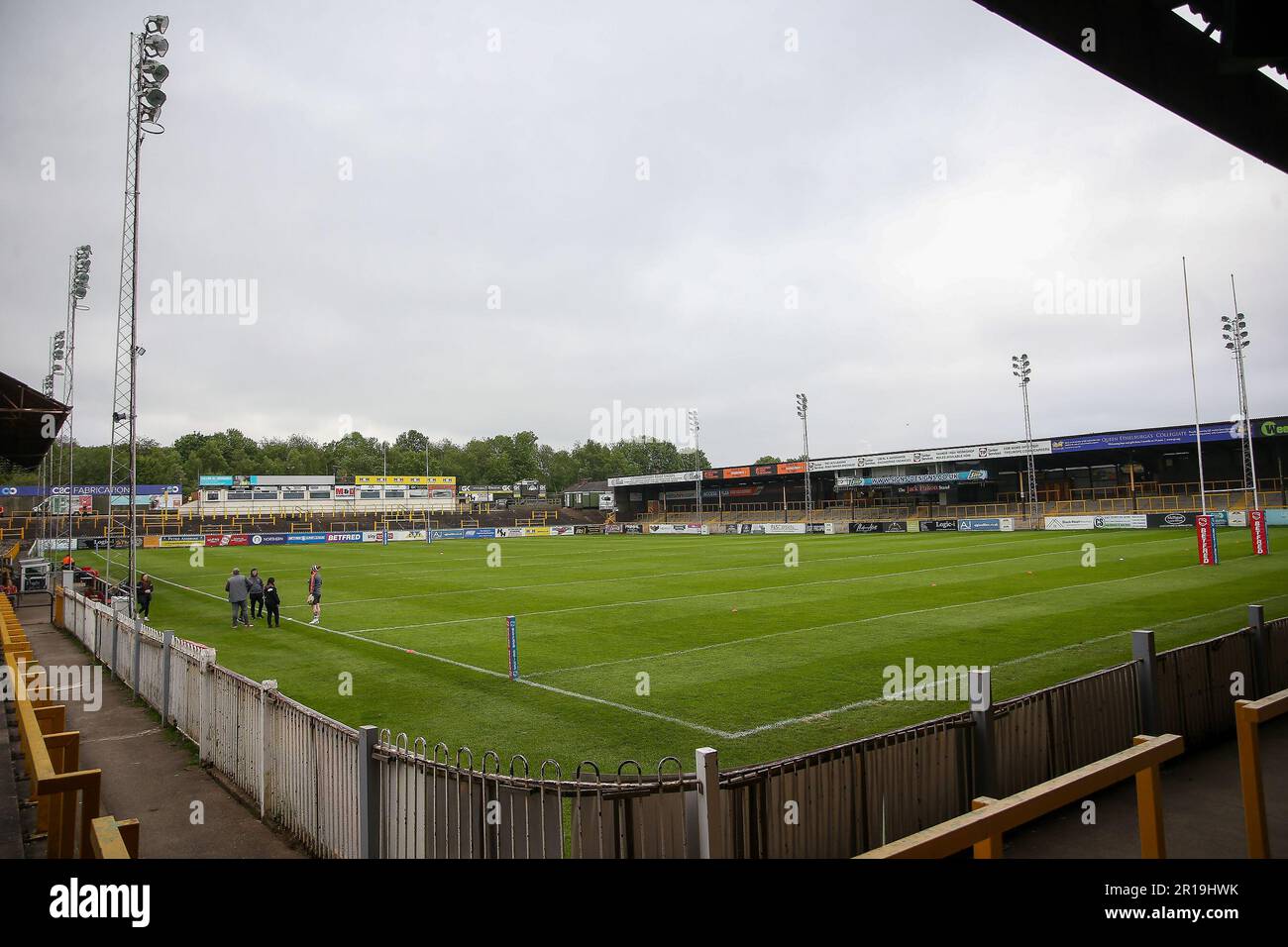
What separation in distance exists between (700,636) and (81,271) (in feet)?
84.3

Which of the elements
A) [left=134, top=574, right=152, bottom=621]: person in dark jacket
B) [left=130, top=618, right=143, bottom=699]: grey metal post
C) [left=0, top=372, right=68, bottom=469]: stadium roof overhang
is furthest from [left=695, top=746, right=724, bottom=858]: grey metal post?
[left=134, top=574, right=152, bottom=621]: person in dark jacket

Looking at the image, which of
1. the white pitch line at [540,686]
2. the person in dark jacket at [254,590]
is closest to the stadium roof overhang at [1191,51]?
the white pitch line at [540,686]

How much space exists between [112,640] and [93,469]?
131 meters

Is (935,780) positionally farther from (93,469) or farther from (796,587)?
(93,469)

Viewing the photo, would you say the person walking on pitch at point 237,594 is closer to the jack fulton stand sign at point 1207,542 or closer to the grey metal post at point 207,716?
the grey metal post at point 207,716

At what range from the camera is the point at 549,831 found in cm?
558

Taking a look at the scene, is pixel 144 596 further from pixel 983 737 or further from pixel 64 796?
pixel 983 737

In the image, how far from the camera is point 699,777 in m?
5.37

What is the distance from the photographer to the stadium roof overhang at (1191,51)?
251 inches

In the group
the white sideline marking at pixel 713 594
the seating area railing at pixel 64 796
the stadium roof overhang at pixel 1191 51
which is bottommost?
the white sideline marking at pixel 713 594

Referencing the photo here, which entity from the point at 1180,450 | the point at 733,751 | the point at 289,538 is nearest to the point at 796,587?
the point at 733,751

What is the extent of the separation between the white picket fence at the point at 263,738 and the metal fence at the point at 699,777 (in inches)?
1.1

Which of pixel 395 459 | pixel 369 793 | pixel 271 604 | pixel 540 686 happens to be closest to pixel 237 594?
pixel 271 604

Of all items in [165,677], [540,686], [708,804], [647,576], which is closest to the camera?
[708,804]
